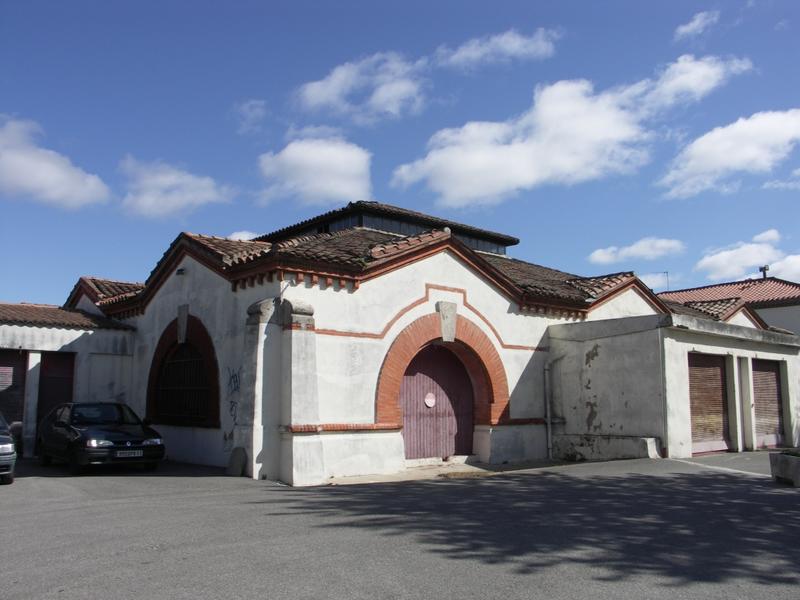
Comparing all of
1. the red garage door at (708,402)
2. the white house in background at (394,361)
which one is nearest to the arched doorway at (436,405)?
the white house in background at (394,361)

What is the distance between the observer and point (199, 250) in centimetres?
1530

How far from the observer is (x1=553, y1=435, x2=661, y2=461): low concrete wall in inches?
582

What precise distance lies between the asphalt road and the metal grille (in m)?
3.46

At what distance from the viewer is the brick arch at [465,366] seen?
13.9m

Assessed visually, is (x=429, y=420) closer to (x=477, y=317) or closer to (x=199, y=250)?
(x=477, y=317)

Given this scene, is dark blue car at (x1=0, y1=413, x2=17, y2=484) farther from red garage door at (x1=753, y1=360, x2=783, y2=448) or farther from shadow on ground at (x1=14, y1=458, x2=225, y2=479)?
red garage door at (x1=753, y1=360, x2=783, y2=448)

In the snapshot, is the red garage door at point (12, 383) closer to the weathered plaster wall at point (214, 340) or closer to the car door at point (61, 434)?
the weathered plaster wall at point (214, 340)

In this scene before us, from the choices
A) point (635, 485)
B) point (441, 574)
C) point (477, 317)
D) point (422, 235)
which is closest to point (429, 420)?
point (477, 317)

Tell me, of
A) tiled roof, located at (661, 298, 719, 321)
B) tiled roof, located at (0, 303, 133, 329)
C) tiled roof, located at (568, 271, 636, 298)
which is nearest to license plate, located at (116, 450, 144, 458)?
tiled roof, located at (0, 303, 133, 329)

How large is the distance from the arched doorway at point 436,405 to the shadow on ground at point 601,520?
285 cm

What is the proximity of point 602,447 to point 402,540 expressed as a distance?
1008cm

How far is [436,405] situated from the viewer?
15.6 m

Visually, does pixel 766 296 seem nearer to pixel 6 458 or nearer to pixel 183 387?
pixel 183 387

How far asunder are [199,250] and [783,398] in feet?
55.4
